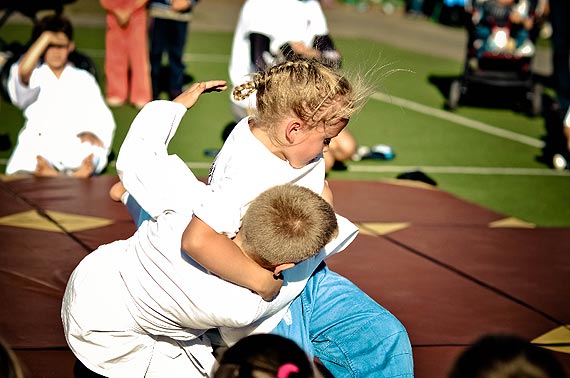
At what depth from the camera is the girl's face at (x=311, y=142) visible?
3.05 m

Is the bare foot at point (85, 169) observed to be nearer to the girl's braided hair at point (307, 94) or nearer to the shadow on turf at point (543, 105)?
the girl's braided hair at point (307, 94)

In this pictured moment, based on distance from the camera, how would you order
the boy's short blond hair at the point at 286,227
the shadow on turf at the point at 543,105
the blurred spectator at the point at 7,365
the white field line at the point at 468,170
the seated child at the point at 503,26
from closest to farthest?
the blurred spectator at the point at 7,365 → the boy's short blond hair at the point at 286,227 → the white field line at the point at 468,170 → the shadow on turf at the point at 543,105 → the seated child at the point at 503,26

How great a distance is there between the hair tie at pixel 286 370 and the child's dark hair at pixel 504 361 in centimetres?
43

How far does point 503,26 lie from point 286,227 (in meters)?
8.78

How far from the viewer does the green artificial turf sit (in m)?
7.72

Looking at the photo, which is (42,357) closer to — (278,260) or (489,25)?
(278,260)

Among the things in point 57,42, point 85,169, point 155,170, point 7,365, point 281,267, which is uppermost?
point 155,170

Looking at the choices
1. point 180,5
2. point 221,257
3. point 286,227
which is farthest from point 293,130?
point 180,5

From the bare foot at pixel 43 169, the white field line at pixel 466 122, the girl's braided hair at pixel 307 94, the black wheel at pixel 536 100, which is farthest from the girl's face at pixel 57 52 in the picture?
the black wheel at pixel 536 100

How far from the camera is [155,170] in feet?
10.2

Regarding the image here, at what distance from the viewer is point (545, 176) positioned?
8.49 metres

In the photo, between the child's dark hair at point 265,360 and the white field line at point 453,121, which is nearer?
the child's dark hair at point 265,360

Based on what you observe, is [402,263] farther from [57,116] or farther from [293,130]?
[57,116]

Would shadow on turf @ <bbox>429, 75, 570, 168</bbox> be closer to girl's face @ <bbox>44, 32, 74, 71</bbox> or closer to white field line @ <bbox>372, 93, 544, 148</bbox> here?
white field line @ <bbox>372, 93, 544, 148</bbox>
